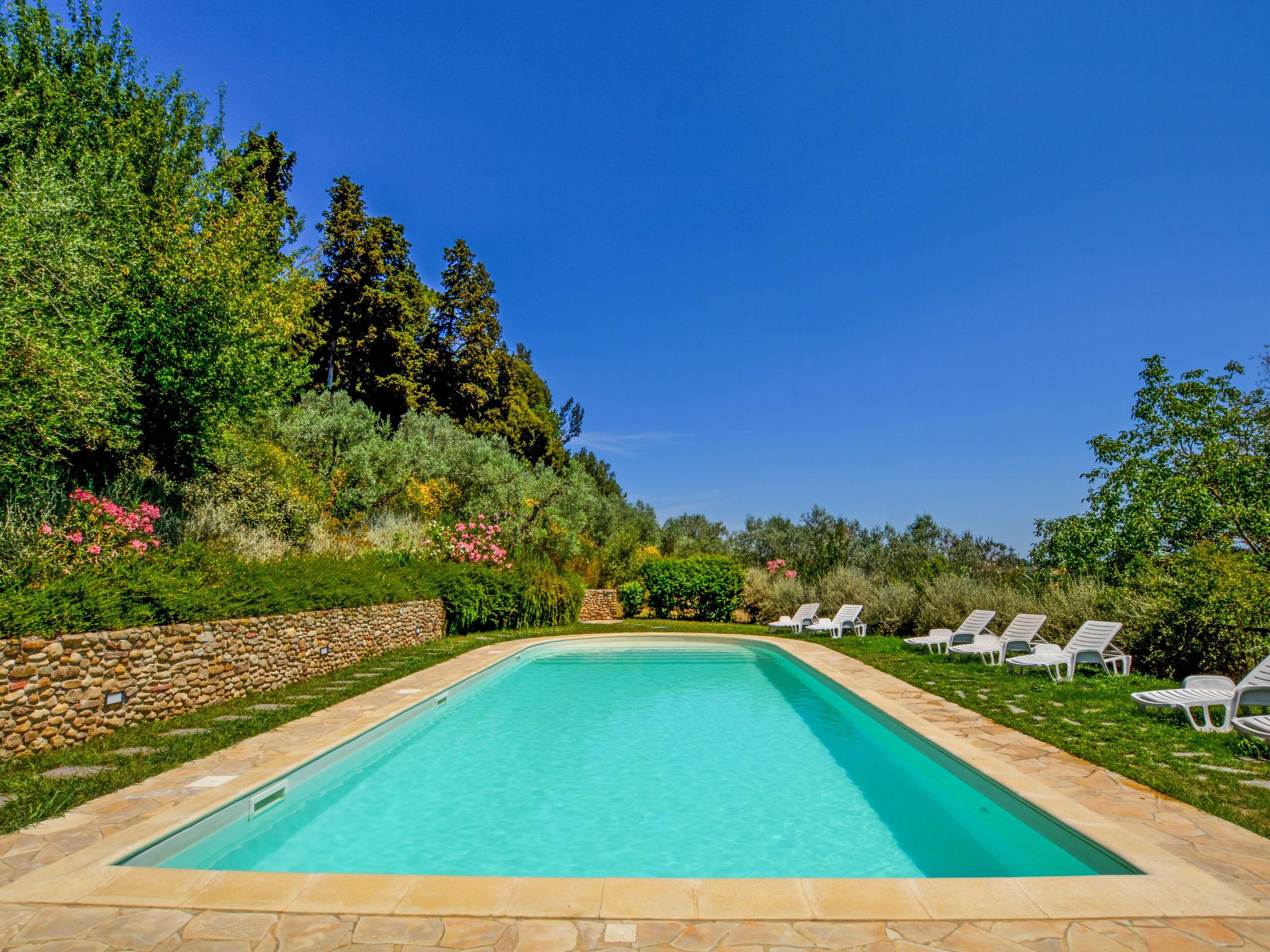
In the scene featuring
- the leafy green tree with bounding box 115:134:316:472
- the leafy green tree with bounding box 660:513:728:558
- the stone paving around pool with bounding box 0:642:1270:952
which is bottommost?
the stone paving around pool with bounding box 0:642:1270:952

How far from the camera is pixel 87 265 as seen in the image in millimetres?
8141

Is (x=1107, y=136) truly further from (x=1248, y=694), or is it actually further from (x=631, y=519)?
(x=631, y=519)

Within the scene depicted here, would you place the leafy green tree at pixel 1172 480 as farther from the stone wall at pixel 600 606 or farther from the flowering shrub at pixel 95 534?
the flowering shrub at pixel 95 534

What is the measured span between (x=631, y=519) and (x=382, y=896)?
24505 millimetres

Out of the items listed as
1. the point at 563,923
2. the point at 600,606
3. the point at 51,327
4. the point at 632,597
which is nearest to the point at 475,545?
the point at 600,606

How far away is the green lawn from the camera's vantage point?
4273mm

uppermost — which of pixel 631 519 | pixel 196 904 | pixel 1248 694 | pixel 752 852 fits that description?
pixel 631 519

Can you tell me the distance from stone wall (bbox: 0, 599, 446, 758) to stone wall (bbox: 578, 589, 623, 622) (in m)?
9.93

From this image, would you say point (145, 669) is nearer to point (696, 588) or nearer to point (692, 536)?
point (696, 588)

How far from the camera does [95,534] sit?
25.7ft

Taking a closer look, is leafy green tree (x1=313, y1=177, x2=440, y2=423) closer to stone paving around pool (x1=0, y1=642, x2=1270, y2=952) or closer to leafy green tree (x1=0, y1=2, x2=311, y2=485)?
leafy green tree (x1=0, y1=2, x2=311, y2=485)

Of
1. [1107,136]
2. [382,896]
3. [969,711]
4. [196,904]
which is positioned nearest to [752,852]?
[382,896]

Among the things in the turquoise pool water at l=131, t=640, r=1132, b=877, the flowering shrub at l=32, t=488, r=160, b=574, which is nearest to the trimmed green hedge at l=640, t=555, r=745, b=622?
the turquoise pool water at l=131, t=640, r=1132, b=877

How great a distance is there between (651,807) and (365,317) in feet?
86.8
